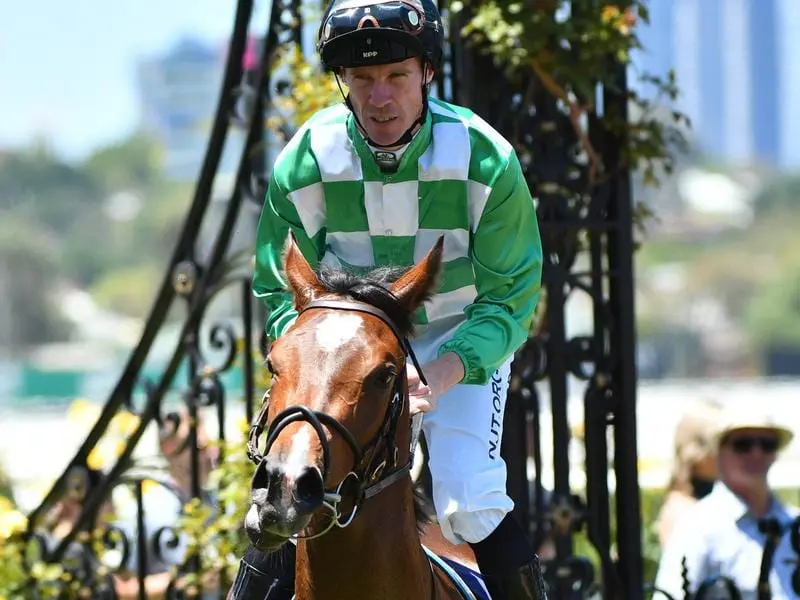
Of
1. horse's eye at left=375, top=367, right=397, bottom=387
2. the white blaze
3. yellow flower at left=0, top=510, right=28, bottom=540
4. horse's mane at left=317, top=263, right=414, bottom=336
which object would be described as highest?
horse's mane at left=317, top=263, right=414, bottom=336

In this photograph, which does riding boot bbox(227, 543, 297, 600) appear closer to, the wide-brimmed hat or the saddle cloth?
the saddle cloth

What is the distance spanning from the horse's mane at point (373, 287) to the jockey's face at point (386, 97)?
522 millimetres

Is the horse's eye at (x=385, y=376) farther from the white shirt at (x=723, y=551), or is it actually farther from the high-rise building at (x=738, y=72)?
the high-rise building at (x=738, y=72)

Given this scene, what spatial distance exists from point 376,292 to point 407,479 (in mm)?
472

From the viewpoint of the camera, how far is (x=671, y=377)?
78000mm

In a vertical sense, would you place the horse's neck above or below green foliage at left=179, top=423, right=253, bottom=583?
above

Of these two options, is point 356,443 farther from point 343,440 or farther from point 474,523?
point 474,523

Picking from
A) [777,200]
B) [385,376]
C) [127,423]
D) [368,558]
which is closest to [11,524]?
[127,423]

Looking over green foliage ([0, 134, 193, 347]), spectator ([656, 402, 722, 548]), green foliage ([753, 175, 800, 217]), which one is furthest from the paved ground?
green foliage ([753, 175, 800, 217])

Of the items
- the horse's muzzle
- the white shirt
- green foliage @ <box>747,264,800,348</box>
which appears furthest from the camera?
green foliage @ <box>747,264,800,348</box>

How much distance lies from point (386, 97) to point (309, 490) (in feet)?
4.16

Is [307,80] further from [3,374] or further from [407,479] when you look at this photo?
[3,374]

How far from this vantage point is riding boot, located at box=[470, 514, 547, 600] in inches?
150

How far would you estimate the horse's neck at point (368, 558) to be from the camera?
10.8 feet
